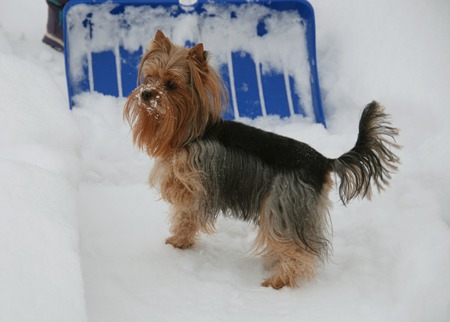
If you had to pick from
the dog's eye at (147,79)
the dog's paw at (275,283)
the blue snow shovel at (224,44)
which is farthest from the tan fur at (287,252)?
the blue snow shovel at (224,44)

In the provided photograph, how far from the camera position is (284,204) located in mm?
2801

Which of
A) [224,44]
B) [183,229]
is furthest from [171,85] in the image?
[224,44]

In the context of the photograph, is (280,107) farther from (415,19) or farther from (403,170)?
(415,19)

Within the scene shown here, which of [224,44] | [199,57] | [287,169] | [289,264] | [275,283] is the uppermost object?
[199,57]

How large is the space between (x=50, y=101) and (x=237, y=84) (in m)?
1.96

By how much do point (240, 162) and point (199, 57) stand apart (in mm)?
A: 596

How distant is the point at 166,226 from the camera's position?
3.41 metres

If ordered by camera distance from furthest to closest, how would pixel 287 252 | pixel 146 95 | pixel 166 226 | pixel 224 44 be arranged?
pixel 224 44 → pixel 166 226 → pixel 287 252 → pixel 146 95

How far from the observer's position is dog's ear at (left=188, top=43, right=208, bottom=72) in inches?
104

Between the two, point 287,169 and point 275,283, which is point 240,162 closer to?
point 287,169

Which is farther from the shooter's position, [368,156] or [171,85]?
[368,156]

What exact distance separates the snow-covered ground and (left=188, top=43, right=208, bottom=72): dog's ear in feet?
2.69

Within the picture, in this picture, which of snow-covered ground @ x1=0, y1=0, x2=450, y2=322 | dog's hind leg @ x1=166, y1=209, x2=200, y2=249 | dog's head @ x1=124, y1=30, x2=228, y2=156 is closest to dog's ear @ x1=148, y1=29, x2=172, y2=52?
dog's head @ x1=124, y1=30, x2=228, y2=156

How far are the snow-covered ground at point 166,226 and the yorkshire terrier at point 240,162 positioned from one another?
320mm
